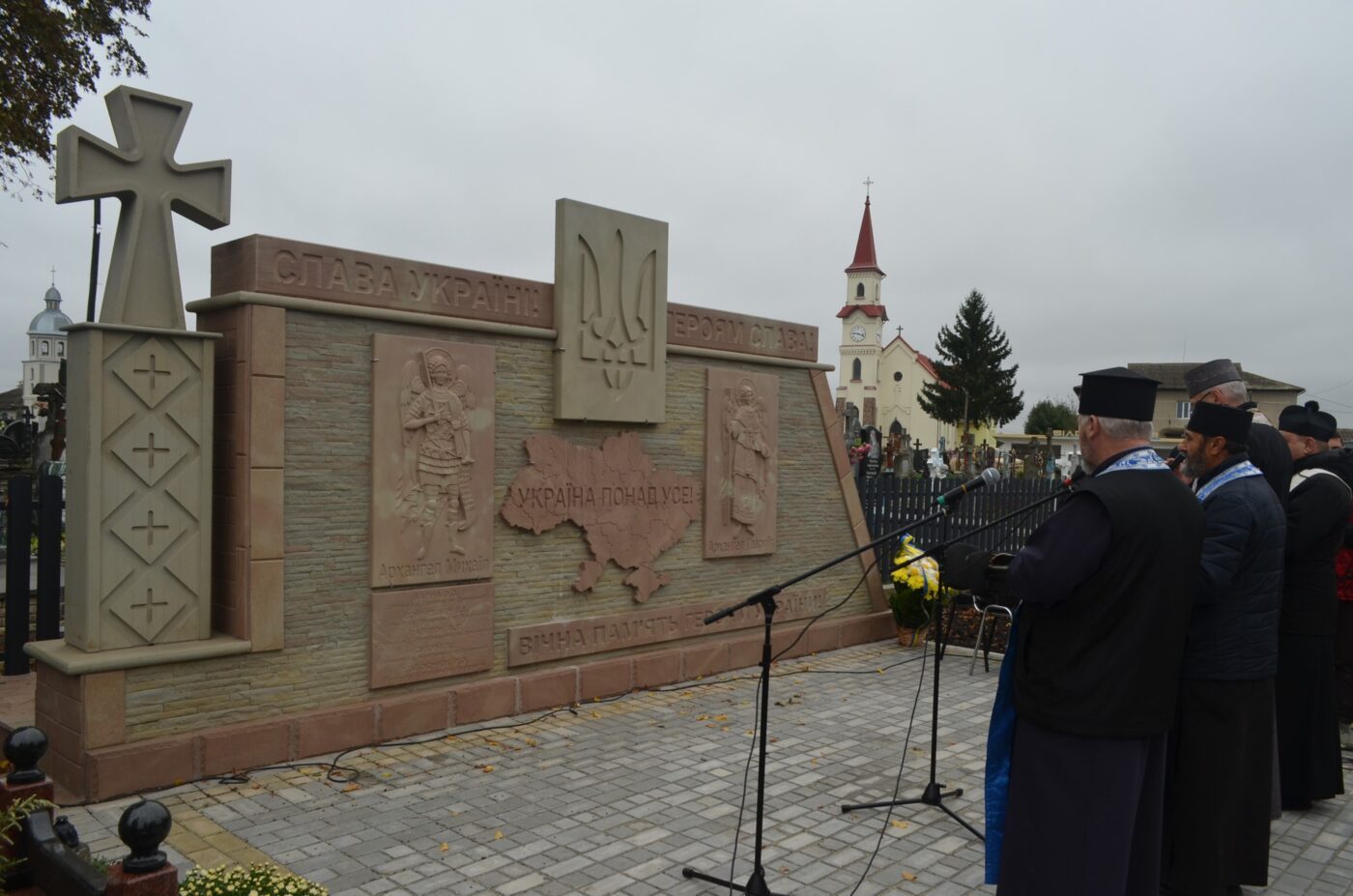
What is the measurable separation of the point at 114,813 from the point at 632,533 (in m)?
4.33

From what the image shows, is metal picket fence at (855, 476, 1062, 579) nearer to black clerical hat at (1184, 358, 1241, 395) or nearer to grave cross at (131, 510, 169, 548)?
black clerical hat at (1184, 358, 1241, 395)

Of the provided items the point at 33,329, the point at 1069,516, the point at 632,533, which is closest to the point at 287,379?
the point at 632,533

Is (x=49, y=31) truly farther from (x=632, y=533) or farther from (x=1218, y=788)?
(x=1218, y=788)

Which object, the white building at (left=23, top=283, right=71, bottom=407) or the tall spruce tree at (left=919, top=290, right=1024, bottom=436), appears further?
the tall spruce tree at (left=919, top=290, right=1024, bottom=436)

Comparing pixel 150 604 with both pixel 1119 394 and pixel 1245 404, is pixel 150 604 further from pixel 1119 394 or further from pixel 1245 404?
pixel 1245 404

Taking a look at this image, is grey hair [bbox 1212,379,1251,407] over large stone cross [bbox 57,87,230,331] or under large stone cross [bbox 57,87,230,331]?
under

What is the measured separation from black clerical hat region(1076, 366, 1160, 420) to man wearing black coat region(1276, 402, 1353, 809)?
2628 mm

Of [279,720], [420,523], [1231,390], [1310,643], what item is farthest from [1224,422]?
[279,720]

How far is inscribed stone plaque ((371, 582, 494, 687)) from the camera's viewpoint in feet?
21.9

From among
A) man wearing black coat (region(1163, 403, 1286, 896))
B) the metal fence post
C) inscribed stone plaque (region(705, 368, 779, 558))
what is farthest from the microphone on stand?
the metal fence post

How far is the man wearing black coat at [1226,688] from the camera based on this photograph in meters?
4.30

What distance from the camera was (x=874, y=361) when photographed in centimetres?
7562

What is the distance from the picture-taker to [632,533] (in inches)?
332

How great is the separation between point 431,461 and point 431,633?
4.04 ft
